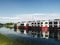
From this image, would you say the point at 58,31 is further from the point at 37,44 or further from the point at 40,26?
the point at 37,44

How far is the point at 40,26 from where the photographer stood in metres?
11.6

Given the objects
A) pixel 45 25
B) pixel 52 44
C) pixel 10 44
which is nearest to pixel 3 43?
pixel 10 44

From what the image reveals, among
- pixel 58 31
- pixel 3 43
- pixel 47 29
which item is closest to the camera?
pixel 3 43

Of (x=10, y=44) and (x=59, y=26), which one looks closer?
(x=10, y=44)

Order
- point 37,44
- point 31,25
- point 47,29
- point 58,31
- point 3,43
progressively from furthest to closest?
1. point 31,25
2. point 47,29
3. point 58,31
4. point 37,44
5. point 3,43

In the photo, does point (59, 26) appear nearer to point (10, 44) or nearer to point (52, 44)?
point (52, 44)

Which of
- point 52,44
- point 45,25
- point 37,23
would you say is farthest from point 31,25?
point 52,44

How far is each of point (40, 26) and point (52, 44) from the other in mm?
5892

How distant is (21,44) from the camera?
5.04 metres

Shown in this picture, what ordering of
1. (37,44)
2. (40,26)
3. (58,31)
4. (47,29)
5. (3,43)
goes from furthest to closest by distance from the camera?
(40,26)
(47,29)
(58,31)
(37,44)
(3,43)

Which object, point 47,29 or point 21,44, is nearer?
point 21,44

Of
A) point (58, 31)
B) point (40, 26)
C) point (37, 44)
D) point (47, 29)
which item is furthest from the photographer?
point (40, 26)

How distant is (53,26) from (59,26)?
1.10ft

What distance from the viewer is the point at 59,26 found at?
34.5 ft
